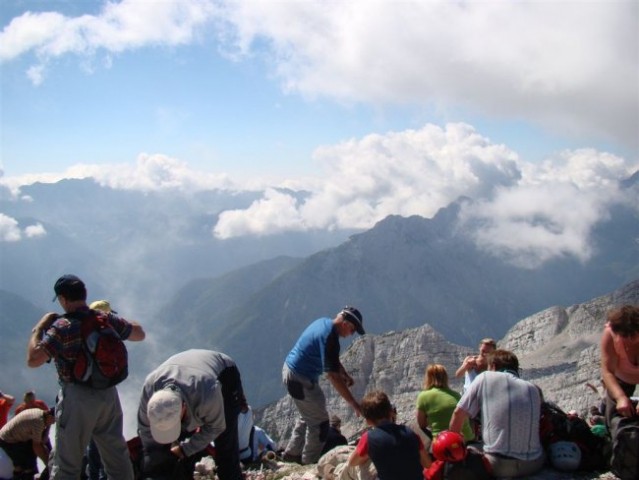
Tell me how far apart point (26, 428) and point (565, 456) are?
337 inches

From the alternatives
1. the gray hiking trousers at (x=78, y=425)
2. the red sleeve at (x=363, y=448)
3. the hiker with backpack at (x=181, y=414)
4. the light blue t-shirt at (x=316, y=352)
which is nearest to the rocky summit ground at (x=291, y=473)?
the light blue t-shirt at (x=316, y=352)

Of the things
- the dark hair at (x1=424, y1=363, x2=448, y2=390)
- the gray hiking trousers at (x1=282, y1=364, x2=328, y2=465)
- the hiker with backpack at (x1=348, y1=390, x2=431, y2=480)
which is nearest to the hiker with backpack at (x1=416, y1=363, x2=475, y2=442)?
the dark hair at (x1=424, y1=363, x2=448, y2=390)

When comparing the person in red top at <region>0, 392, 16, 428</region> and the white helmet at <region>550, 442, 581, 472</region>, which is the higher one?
the person in red top at <region>0, 392, 16, 428</region>

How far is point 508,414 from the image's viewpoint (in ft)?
26.1

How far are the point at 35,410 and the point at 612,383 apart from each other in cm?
914

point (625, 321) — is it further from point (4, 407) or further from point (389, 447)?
point (4, 407)

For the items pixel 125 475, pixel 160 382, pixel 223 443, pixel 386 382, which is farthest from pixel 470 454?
pixel 386 382

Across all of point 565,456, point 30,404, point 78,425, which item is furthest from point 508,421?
point 30,404

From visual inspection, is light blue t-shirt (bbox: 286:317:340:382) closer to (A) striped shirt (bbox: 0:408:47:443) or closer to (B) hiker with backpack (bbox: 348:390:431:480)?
(B) hiker with backpack (bbox: 348:390:431:480)

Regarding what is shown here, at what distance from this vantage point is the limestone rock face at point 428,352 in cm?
10131

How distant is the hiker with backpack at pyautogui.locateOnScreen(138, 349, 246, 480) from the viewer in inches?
284

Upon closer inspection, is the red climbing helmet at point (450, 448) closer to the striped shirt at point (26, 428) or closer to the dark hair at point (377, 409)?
the dark hair at point (377, 409)

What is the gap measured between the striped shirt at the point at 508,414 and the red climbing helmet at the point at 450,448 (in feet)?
1.65

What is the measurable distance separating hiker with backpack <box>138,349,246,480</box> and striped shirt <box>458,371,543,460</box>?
11.4ft
